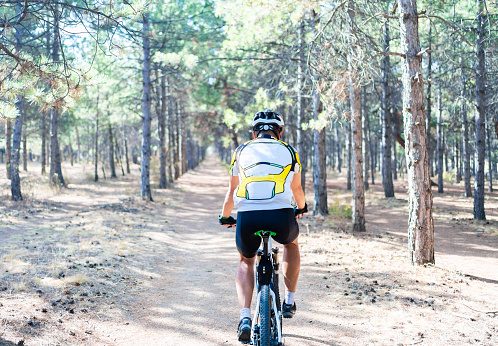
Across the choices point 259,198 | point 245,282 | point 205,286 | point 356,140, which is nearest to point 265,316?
point 245,282

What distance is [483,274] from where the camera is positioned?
6898 millimetres

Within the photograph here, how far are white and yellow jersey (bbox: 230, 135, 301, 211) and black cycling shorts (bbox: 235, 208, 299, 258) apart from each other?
5 cm

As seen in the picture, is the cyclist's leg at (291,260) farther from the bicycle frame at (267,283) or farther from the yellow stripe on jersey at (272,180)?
the yellow stripe on jersey at (272,180)

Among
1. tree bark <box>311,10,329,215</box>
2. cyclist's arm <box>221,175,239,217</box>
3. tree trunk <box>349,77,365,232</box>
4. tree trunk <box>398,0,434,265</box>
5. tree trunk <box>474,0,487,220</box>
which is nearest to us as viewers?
cyclist's arm <box>221,175,239,217</box>

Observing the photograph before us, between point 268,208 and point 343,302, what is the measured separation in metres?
3.00

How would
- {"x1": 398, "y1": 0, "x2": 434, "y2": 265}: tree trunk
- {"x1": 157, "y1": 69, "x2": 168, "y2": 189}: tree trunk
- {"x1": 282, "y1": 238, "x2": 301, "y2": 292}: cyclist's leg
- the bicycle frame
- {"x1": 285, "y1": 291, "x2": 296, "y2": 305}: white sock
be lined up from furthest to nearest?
1. {"x1": 157, "y1": 69, "x2": 168, "y2": 189}: tree trunk
2. {"x1": 398, "y1": 0, "x2": 434, "y2": 265}: tree trunk
3. {"x1": 285, "y1": 291, "x2": 296, "y2": 305}: white sock
4. {"x1": 282, "y1": 238, "x2": 301, "y2": 292}: cyclist's leg
5. the bicycle frame

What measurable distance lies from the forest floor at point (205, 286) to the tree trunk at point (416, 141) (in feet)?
1.93

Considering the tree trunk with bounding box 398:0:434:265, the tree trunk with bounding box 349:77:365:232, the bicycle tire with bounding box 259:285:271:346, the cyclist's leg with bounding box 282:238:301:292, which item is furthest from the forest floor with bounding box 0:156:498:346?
the tree trunk with bounding box 349:77:365:232

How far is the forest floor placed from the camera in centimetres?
439

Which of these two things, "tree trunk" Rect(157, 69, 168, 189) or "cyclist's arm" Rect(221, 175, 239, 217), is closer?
"cyclist's arm" Rect(221, 175, 239, 217)

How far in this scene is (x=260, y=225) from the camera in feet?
10.8

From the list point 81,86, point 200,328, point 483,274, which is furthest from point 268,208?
point 483,274

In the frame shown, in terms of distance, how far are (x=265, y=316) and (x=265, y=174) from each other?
119 cm

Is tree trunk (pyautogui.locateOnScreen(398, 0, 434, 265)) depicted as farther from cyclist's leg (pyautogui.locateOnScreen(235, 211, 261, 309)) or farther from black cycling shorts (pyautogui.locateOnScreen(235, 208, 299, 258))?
cyclist's leg (pyautogui.locateOnScreen(235, 211, 261, 309))
